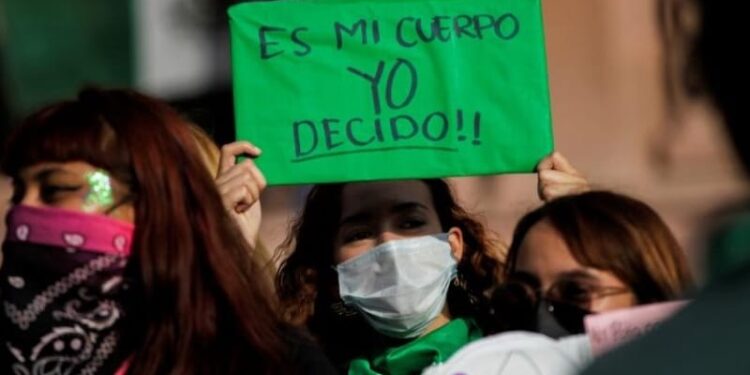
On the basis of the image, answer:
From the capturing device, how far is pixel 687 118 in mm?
1671

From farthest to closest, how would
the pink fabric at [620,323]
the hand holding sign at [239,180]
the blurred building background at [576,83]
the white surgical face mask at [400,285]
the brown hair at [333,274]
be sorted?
the blurred building background at [576,83] < the brown hair at [333,274] < the white surgical face mask at [400,285] < the hand holding sign at [239,180] < the pink fabric at [620,323]

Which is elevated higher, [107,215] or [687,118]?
[687,118]

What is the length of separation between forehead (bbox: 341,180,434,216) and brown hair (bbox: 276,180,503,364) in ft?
0.07

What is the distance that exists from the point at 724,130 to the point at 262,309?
1924 mm

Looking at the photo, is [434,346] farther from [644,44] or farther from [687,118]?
[644,44]

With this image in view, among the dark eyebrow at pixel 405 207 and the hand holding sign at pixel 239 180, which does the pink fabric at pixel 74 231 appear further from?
the dark eyebrow at pixel 405 207

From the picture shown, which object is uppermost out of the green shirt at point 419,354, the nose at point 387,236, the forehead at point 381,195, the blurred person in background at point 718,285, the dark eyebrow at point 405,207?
the blurred person in background at point 718,285

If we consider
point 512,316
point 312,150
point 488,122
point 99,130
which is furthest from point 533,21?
point 99,130

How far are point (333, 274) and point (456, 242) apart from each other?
258 millimetres

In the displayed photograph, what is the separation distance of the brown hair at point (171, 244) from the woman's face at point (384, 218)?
72 centimetres

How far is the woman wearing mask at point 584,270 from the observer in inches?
134

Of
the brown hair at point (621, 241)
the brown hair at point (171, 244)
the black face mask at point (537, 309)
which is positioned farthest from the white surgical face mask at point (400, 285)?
the brown hair at point (171, 244)

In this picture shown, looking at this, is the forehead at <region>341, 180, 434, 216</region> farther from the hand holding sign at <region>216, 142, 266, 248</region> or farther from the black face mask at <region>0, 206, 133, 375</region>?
the black face mask at <region>0, 206, 133, 375</region>

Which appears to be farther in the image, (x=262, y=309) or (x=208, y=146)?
(x=208, y=146)
